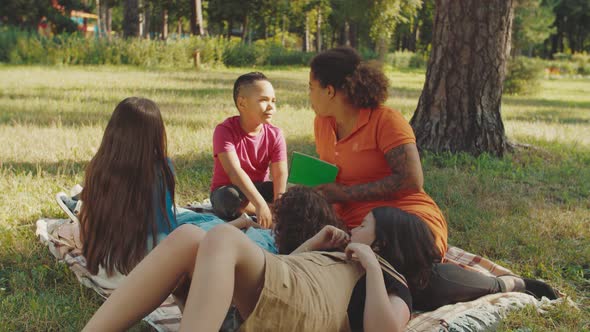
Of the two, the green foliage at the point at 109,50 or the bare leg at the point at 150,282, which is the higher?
the green foliage at the point at 109,50

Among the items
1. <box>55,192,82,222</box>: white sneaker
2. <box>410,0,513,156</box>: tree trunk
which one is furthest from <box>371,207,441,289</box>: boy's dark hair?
<box>410,0,513,156</box>: tree trunk

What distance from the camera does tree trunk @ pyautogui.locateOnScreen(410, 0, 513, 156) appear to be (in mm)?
6590

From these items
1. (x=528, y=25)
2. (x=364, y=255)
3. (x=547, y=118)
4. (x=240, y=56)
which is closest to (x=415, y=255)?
(x=364, y=255)

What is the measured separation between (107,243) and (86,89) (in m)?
9.71

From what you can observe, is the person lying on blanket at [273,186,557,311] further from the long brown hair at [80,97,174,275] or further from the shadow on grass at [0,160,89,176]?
the shadow on grass at [0,160,89,176]

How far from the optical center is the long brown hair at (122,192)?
314 cm

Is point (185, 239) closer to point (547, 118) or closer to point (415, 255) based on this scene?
point (415, 255)

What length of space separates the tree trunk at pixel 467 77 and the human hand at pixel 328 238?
411cm

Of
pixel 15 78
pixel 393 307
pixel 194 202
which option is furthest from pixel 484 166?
pixel 15 78

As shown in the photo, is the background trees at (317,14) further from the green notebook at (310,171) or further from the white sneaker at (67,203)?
the green notebook at (310,171)

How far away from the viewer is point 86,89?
1216 cm

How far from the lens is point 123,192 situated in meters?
3.13

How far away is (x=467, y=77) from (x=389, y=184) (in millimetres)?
3600

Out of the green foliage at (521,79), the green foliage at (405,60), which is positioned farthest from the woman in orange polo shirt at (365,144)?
the green foliage at (405,60)
